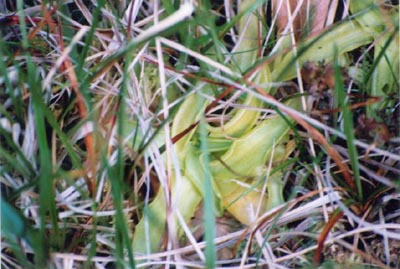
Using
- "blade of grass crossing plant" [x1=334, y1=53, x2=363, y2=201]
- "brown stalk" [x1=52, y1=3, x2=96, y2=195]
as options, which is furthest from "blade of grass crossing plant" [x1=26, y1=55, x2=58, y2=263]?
"blade of grass crossing plant" [x1=334, y1=53, x2=363, y2=201]

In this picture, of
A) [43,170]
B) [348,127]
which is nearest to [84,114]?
[43,170]

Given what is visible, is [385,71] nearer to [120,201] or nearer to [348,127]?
[348,127]

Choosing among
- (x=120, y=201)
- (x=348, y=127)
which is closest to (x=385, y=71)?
(x=348, y=127)

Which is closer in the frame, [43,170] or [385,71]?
[43,170]

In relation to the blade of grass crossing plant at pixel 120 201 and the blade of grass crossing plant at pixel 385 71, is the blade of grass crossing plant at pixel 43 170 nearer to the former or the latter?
the blade of grass crossing plant at pixel 120 201

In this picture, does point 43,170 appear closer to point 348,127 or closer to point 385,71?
point 348,127

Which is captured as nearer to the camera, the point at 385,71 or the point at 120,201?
the point at 120,201

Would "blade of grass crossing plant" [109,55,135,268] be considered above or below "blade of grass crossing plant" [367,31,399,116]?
below

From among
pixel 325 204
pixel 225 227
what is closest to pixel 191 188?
pixel 225 227

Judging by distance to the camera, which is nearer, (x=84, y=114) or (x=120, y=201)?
(x=120, y=201)

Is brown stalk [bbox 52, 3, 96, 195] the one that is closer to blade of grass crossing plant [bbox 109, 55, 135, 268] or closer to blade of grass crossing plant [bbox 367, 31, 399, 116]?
blade of grass crossing plant [bbox 109, 55, 135, 268]

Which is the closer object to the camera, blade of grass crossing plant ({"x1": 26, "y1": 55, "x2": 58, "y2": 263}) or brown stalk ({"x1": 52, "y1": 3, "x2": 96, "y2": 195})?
blade of grass crossing plant ({"x1": 26, "y1": 55, "x2": 58, "y2": 263})

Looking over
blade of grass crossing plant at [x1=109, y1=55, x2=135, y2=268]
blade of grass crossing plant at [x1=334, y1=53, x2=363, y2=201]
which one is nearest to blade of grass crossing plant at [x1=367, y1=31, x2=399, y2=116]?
blade of grass crossing plant at [x1=334, y1=53, x2=363, y2=201]
